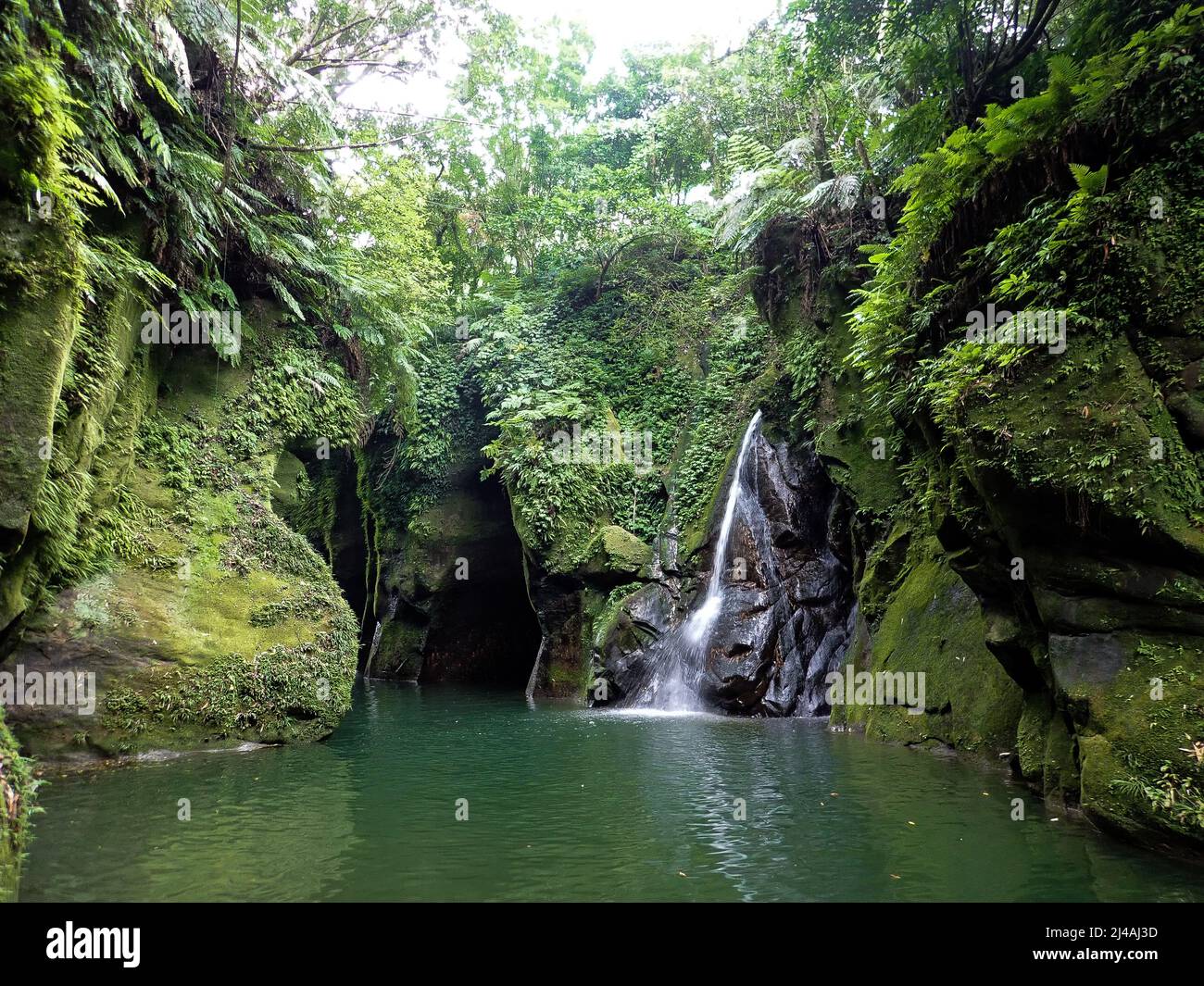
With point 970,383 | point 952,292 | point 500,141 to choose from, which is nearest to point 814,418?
point 952,292

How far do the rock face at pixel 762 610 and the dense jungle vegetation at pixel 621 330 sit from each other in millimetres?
1149

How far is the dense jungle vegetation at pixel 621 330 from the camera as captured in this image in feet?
20.0

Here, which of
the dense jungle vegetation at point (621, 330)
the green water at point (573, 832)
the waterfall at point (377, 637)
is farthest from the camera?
the waterfall at point (377, 637)

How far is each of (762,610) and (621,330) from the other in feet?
36.0

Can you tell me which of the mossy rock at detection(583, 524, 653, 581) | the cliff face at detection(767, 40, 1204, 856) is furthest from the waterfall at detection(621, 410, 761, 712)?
the cliff face at detection(767, 40, 1204, 856)

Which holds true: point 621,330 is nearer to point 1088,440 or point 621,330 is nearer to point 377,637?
point 377,637

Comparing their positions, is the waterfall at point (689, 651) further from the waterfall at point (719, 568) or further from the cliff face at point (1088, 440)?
the cliff face at point (1088, 440)

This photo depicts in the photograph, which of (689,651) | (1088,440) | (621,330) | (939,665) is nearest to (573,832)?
(1088,440)

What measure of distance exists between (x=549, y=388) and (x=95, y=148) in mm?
12808

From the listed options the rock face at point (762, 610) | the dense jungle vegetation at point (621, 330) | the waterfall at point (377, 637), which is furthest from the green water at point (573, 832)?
the waterfall at point (377, 637)

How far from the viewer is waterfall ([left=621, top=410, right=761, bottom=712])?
1502 cm

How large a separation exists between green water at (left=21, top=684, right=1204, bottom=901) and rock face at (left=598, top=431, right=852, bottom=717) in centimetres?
434

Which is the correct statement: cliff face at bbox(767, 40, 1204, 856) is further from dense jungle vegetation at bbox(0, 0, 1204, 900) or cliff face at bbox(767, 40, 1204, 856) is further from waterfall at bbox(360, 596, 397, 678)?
waterfall at bbox(360, 596, 397, 678)

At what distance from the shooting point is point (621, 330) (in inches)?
899
